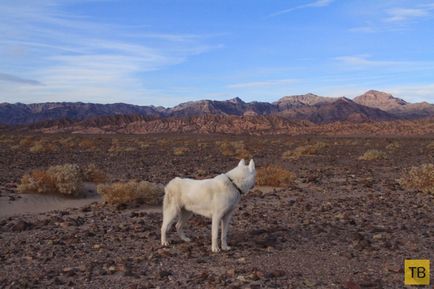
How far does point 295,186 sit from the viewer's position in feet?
56.4

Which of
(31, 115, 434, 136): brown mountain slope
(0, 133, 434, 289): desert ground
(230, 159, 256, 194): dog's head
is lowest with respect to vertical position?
(0, 133, 434, 289): desert ground

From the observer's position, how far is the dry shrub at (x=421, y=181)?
51.6ft

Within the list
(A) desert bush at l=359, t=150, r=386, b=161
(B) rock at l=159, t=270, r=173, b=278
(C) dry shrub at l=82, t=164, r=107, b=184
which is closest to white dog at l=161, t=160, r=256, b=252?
(B) rock at l=159, t=270, r=173, b=278

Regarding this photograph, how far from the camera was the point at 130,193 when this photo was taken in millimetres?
13609

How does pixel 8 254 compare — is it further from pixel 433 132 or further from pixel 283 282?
pixel 433 132

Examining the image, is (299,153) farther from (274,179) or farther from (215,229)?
(215,229)

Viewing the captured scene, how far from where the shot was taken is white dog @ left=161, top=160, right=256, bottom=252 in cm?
841

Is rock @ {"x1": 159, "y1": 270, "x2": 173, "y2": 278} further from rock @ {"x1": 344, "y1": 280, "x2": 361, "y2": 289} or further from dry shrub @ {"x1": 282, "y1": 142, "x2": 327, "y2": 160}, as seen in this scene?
dry shrub @ {"x1": 282, "y1": 142, "x2": 327, "y2": 160}

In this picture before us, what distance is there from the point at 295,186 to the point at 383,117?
159775 mm

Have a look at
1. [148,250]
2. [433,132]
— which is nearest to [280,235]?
Answer: [148,250]

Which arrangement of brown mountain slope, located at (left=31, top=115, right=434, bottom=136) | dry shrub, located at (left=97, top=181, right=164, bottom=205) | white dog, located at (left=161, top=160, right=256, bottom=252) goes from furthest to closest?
brown mountain slope, located at (left=31, top=115, right=434, bottom=136) < dry shrub, located at (left=97, top=181, right=164, bottom=205) < white dog, located at (left=161, top=160, right=256, bottom=252)

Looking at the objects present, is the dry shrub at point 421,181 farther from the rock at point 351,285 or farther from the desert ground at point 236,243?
the rock at point 351,285

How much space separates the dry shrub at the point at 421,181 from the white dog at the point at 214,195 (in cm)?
904

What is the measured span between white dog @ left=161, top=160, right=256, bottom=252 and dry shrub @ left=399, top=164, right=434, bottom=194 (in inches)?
356
